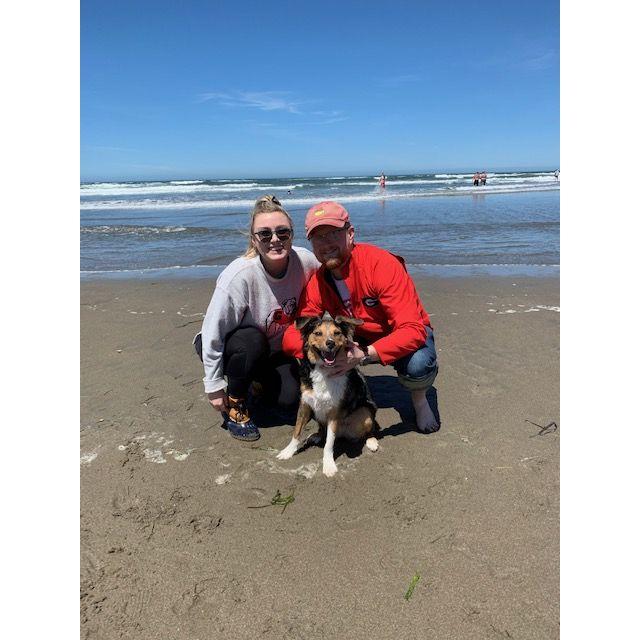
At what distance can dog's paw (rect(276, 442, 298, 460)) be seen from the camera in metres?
3.70

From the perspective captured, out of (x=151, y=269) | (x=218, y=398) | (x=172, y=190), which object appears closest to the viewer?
(x=218, y=398)

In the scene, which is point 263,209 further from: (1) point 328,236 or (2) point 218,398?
(2) point 218,398

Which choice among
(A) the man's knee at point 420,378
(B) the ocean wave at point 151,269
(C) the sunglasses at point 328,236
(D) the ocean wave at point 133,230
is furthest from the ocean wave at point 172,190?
(A) the man's knee at point 420,378

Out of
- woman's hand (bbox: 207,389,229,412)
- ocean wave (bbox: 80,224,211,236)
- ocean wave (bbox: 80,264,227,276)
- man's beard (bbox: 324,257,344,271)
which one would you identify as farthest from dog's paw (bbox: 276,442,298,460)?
ocean wave (bbox: 80,224,211,236)

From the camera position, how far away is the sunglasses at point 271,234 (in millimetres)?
3625

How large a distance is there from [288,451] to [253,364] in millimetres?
764

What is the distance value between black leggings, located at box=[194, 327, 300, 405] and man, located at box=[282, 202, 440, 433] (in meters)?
0.25

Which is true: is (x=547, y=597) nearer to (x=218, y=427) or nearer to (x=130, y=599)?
(x=130, y=599)

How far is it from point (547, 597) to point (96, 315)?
683 centimetres

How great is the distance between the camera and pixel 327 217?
11.2 ft

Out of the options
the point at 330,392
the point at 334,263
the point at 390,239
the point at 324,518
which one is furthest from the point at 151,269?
the point at 324,518

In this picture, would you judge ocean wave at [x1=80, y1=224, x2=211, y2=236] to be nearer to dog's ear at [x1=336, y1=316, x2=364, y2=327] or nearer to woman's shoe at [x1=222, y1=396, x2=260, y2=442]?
woman's shoe at [x1=222, y1=396, x2=260, y2=442]
